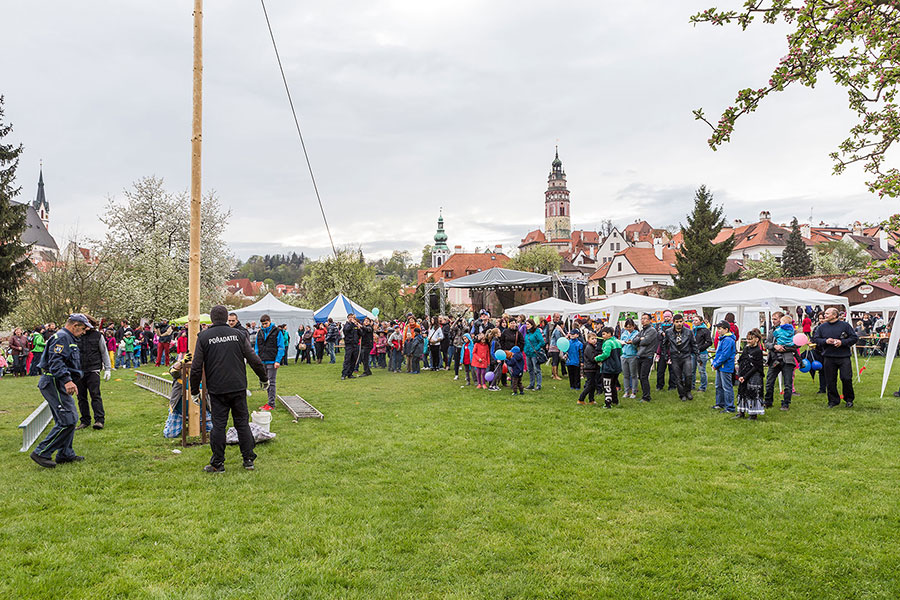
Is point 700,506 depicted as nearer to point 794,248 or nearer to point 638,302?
point 638,302

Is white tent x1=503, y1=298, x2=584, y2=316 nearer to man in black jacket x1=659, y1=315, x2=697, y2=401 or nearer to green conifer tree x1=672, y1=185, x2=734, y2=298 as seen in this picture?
man in black jacket x1=659, y1=315, x2=697, y2=401

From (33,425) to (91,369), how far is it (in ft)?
4.96

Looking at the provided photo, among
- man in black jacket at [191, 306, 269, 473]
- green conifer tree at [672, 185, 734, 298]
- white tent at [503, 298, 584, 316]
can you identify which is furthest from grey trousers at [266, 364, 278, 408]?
green conifer tree at [672, 185, 734, 298]

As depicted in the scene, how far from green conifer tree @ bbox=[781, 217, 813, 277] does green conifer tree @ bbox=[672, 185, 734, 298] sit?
33.0 ft

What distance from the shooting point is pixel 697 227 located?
43719mm

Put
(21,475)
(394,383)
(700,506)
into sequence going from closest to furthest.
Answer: (700,506), (21,475), (394,383)

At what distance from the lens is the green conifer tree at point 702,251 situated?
1695 inches

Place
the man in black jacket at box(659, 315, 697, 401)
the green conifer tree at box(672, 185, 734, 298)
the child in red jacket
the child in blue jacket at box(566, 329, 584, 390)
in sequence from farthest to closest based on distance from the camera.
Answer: the green conifer tree at box(672, 185, 734, 298) → the child in red jacket → the child in blue jacket at box(566, 329, 584, 390) → the man in black jacket at box(659, 315, 697, 401)

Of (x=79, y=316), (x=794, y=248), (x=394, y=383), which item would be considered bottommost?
(x=394, y=383)

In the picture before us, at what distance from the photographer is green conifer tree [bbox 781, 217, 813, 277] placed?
48.9 meters

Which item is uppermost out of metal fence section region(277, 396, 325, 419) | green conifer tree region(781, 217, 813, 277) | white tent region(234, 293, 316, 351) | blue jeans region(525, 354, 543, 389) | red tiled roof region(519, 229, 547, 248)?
red tiled roof region(519, 229, 547, 248)

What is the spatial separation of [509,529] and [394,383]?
10255 millimetres

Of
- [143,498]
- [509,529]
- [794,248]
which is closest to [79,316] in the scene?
[143,498]

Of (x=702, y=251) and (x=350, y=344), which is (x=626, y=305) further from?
(x=702, y=251)
